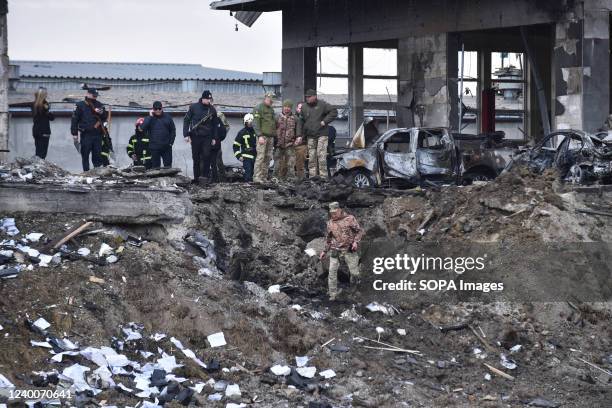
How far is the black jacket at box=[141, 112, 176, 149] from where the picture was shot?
21172mm

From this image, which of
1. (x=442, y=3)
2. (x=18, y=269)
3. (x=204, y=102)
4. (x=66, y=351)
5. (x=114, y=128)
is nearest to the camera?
(x=66, y=351)

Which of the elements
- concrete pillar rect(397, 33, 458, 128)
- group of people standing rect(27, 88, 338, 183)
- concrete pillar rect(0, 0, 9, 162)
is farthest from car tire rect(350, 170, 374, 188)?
concrete pillar rect(0, 0, 9, 162)

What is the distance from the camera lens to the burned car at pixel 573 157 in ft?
65.8

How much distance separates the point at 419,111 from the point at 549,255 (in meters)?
9.81

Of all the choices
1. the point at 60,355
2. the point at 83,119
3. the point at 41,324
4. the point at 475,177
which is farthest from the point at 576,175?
the point at 60,355

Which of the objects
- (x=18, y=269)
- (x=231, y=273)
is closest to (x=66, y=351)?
(x=18, y=269)

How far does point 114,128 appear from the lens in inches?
1276

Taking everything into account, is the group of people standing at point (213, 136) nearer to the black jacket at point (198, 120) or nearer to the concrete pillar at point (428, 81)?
the black jacket at point (198, 120)

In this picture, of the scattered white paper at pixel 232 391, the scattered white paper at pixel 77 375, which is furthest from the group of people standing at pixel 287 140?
the scattered white paper at pixel 77 375

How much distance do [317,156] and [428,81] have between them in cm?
598

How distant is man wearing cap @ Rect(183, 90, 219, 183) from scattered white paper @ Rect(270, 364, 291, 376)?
7.49 m

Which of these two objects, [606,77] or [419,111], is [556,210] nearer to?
[606,77]

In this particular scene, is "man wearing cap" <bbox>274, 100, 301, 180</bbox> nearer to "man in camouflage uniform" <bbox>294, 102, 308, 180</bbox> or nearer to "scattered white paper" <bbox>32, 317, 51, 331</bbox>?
"man in camouflage uniform" <bbox>294, 102, 308, 180</bbox>

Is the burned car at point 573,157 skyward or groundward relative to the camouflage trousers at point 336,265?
skyward
